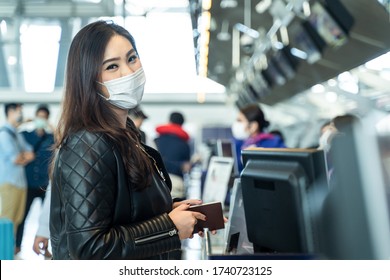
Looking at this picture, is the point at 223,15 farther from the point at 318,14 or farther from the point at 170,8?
the point at 318,14

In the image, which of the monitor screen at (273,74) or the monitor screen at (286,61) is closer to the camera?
the monitor screen at (286,61)

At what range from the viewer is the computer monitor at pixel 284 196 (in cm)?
154

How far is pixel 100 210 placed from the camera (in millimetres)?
1493

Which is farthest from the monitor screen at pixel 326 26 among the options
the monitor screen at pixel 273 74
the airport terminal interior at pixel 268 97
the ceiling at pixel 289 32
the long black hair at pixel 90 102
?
the long black hair at pixel 90 102

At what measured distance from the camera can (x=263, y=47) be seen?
1209cm

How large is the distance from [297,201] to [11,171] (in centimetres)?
456

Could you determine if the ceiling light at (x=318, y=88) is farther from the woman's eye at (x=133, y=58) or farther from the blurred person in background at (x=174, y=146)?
the woman's eye at (x=133, y=58)

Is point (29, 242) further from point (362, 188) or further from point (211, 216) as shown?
point (362, 188)

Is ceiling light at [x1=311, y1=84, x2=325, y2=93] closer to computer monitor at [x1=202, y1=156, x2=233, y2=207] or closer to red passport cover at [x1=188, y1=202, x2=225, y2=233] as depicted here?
computer monitor at [x1=202, y1=156, x2=233, y2=207]

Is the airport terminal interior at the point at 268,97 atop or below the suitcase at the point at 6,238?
atop

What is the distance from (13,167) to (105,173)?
4.42 meters

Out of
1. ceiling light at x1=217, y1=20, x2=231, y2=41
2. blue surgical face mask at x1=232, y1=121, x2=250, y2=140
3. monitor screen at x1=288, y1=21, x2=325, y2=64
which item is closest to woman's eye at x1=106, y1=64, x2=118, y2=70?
blue surgical face mask at x1=232, y1=121, x2=250, y2=140

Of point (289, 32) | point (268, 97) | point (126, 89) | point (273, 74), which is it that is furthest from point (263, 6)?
point (126, 89)

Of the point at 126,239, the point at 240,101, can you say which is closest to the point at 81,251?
the point at 126,239
